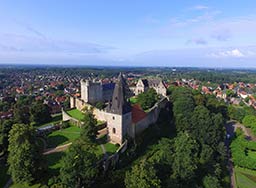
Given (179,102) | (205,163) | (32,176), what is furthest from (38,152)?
(179,102)

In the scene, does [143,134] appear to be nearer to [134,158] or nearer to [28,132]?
[134,158]

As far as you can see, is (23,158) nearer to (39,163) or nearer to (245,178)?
(39,163)

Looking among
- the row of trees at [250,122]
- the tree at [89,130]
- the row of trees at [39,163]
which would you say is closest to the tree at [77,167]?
the row of trees at [39,163]

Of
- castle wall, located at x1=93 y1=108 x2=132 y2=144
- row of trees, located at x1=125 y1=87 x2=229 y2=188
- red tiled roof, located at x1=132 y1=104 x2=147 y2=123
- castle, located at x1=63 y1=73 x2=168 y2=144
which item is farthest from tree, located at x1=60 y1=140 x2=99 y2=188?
red tiled roof, located at x1=132 y1=104 x2=147 y2=123

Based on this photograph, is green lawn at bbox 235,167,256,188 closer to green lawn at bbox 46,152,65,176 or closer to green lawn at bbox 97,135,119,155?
green lawn at bbox 97,135,119,155

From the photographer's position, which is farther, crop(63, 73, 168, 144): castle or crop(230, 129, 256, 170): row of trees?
crop(230, 129, 256, 170): row of trees

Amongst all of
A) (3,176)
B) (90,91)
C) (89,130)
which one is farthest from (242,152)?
(3,176)
